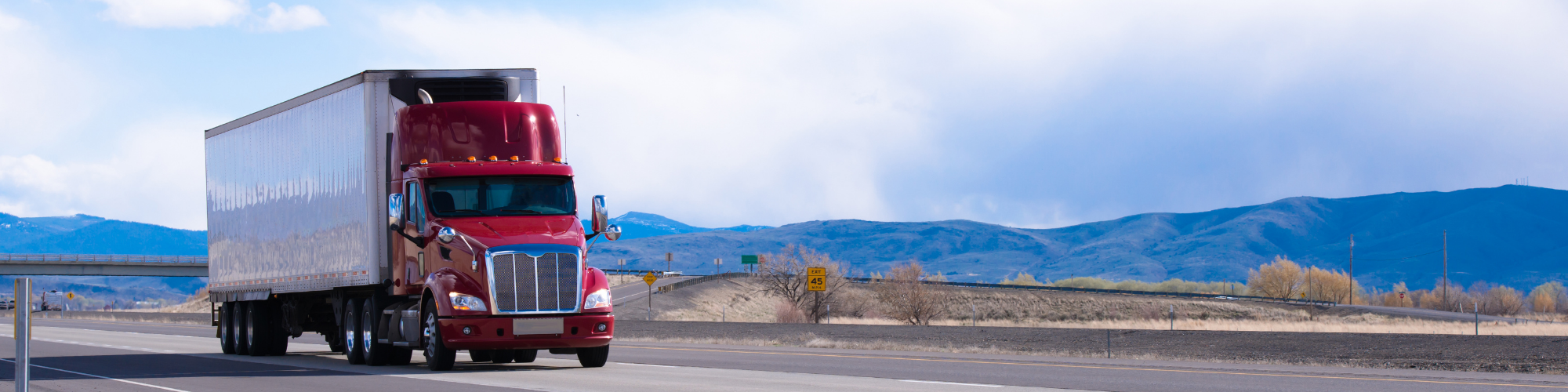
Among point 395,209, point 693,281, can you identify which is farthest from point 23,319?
point 693,281

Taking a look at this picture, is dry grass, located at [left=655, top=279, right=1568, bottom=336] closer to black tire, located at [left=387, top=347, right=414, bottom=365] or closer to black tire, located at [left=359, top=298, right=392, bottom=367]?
black tire, located at [left=387, top=347, right=414, bottom=365]

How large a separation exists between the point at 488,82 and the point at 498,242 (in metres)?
3.21

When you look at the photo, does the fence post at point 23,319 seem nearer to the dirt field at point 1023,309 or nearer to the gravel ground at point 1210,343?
the gravel ground at point 1210,343

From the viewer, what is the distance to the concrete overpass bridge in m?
94.7

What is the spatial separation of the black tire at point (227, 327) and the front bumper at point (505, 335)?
32.7 feet

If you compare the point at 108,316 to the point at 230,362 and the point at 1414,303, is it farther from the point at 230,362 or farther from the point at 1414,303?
the point at 1414,303

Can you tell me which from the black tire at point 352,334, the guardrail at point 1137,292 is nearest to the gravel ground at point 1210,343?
the black tire at point 352,334

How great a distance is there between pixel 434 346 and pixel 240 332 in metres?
8.76

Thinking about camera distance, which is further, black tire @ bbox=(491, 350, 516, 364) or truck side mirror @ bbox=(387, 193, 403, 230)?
black tire @ bbox=(491, 350, 516, 364)

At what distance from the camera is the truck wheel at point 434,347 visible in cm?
1748

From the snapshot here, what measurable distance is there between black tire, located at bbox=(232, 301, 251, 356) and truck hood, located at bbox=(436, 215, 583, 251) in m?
8.80

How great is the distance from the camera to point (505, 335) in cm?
1703

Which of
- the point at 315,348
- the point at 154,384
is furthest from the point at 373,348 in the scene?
the point at 315,348

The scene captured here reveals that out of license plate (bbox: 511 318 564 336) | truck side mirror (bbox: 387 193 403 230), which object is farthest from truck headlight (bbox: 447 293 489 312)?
truck side mirror (bbox: 387 193 403 230)
